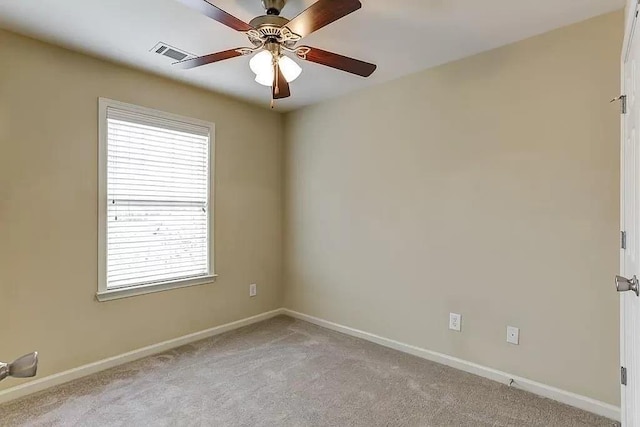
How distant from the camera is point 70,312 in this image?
258 centimetres

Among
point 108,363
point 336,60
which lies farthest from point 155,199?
point 336,60

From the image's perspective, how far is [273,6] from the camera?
190 centimetres

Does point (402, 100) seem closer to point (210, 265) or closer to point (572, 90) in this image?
point (572, 90)

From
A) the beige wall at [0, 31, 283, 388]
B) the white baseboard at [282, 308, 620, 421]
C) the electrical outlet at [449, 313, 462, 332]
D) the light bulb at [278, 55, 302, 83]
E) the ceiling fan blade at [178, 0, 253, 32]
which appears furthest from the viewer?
the electrical outlet at [449, 313, 462, 332]

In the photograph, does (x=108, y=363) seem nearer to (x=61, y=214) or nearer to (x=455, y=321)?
(x=61, y=214)

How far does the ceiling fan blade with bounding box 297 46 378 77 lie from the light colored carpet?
204 centimetres

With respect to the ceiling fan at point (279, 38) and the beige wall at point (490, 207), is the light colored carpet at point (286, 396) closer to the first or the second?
the beige wall at point (490, 207)

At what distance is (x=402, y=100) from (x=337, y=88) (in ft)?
2.08

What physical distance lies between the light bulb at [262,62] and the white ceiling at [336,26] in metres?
0.31

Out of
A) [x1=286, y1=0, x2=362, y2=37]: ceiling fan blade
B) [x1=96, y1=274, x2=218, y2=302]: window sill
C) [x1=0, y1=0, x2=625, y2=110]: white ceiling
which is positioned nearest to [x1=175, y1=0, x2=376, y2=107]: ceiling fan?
[x1=286, y1=0, x2=362, y2=37]: ceiling fan blade

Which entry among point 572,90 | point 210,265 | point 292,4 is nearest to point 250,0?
point 292,4

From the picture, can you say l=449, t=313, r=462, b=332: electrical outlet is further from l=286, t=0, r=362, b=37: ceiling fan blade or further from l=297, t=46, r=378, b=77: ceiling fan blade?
l=286, t=0, r=362, b=37: ceiling fan blade

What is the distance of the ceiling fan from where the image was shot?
1.57m

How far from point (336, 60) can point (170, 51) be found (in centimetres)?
133
